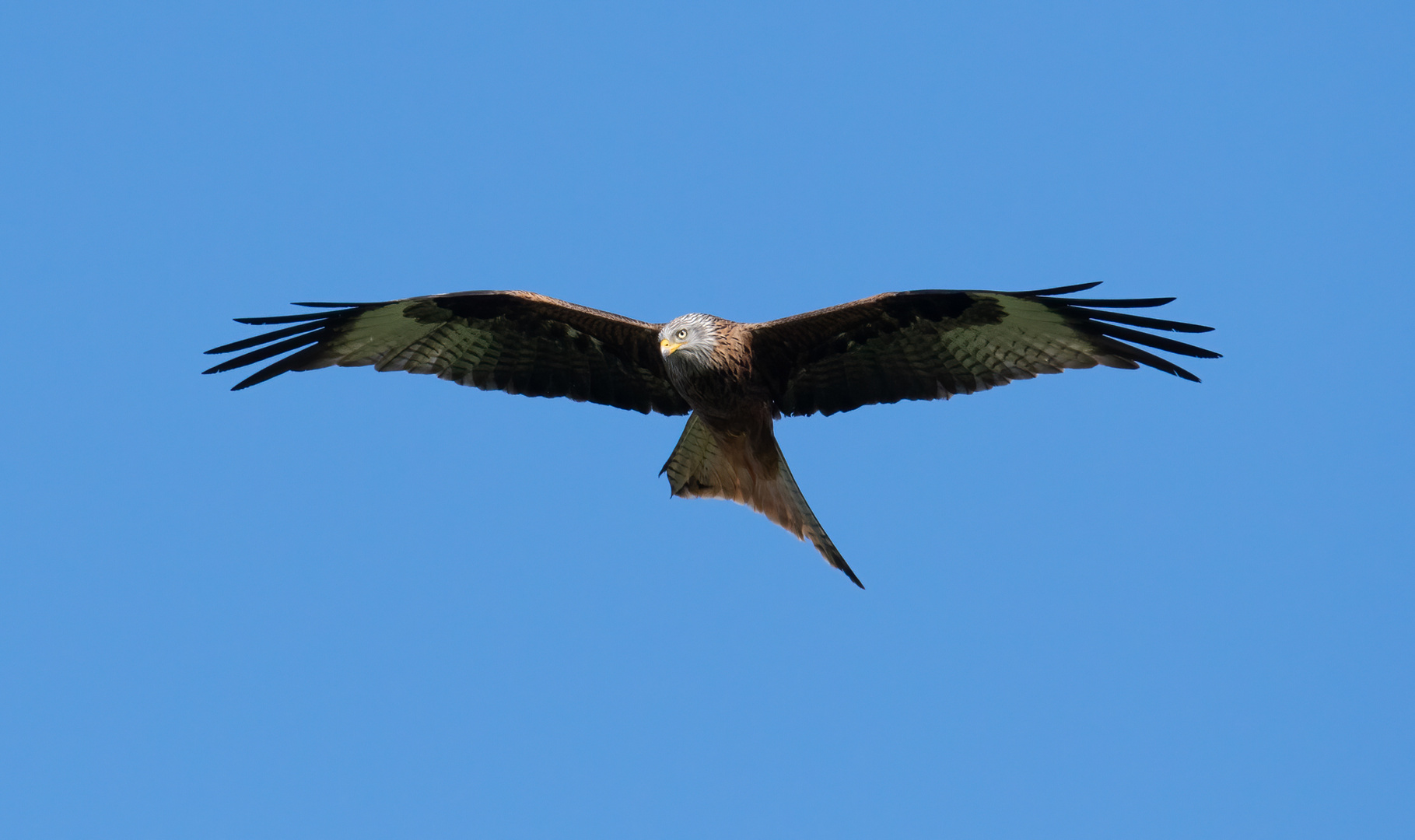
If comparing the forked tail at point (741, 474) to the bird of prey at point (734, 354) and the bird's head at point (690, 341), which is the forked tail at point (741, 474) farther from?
the bird's head at point (690, 341)

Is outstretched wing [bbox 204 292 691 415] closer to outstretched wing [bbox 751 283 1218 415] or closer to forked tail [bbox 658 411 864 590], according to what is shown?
A: forked tail [bbox 658 411 864 590]

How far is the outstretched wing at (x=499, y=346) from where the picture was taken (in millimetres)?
8688

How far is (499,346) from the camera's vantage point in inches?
355

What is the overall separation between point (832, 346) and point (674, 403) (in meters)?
1.25

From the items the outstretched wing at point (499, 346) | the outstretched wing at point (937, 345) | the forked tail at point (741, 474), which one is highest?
the outstretched wing at point (499, 346)

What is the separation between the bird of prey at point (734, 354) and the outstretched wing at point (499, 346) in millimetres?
10

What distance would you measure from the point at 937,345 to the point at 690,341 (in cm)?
168

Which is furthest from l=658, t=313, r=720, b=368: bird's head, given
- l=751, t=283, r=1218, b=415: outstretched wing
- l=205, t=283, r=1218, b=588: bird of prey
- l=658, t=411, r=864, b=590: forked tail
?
l=658, t=411, r=864, b=590: forked tail

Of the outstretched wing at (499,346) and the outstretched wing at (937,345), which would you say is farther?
the outstretched wing at (499,346)

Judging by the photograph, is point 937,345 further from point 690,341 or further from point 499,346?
point 499,346

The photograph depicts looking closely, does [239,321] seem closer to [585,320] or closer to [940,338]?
[585,320]

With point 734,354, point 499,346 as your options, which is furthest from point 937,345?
point 499,346

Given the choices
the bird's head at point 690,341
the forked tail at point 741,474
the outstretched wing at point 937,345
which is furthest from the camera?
the forked tail at point 741,474

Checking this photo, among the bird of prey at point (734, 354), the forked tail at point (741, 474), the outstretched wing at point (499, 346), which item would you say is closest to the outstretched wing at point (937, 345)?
the bird of prey at point (734, 354)
